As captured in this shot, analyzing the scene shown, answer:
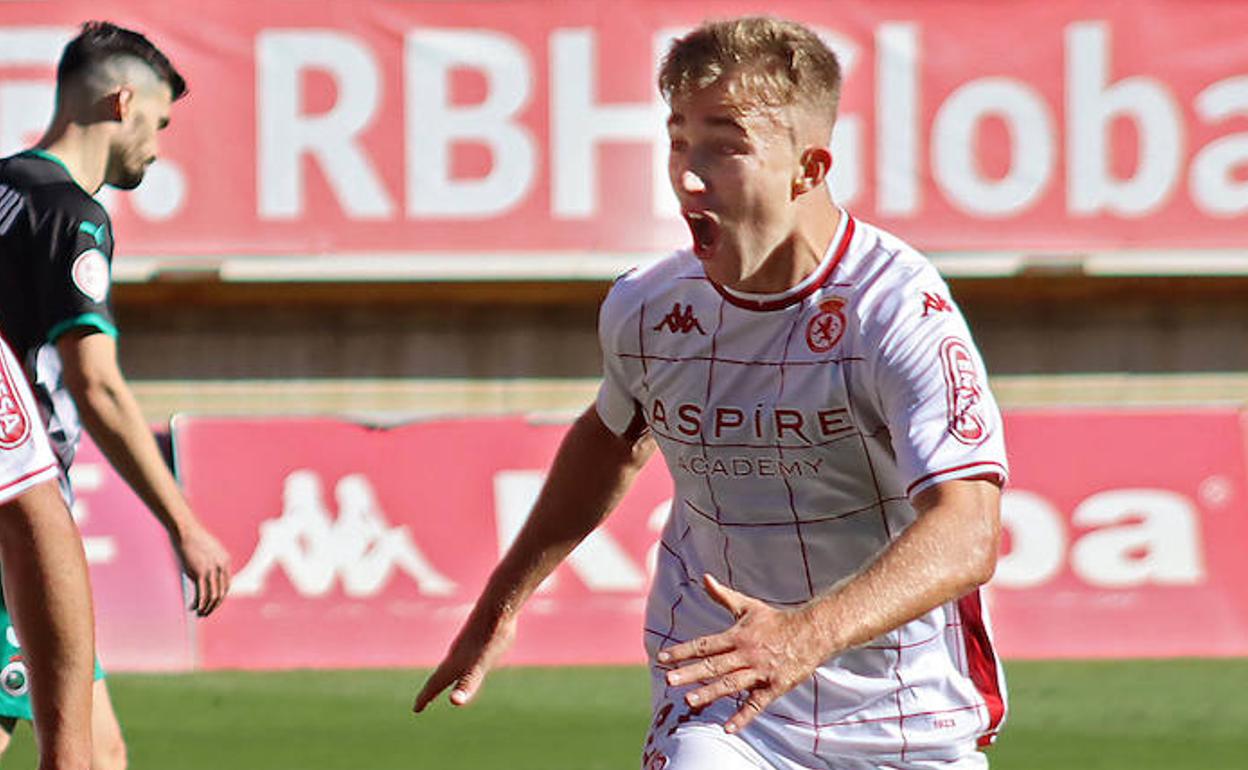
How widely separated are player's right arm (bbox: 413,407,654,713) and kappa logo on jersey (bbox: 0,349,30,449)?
1271 mm

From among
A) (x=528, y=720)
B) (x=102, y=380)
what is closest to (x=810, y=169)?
(x=102, y=380)

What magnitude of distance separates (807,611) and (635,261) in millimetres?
11383

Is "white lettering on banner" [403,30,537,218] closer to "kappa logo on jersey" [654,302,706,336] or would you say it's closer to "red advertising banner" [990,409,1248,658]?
"red advertising banner" [990,409,1248,658]

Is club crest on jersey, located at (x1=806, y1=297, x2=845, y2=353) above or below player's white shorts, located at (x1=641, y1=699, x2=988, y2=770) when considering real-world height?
above

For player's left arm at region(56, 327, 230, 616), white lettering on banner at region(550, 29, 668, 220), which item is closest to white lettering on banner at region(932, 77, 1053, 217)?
white lettering on banner at region(550, 29, 668, 220)

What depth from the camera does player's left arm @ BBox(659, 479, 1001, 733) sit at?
10.7 feet

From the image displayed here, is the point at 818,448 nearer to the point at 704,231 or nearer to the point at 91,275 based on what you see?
the point at 704,231

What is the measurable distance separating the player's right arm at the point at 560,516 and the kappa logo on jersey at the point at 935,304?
794 mm

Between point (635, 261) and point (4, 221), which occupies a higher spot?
point (4, 221)

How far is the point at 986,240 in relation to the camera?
581 inches

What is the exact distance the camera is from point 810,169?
3.90m

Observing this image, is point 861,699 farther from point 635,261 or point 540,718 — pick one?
point 635,261

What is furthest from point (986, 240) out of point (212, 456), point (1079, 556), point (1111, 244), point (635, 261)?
point (212, 456)

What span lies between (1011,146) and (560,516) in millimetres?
10702
